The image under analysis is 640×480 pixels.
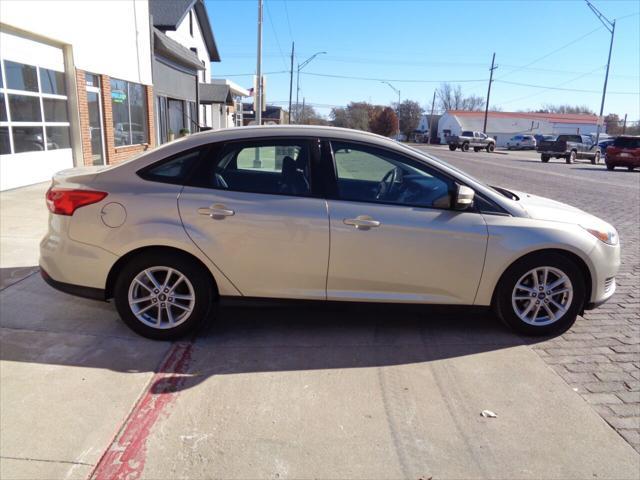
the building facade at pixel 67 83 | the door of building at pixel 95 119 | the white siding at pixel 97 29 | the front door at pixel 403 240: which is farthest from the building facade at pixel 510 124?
the front door at pixel 403 240

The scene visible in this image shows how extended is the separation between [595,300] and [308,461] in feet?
9.49

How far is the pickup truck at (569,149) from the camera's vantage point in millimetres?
36000

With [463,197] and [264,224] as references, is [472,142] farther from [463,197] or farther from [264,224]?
[264,224]

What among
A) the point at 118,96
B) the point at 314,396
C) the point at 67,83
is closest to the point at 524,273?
the point at 314,396

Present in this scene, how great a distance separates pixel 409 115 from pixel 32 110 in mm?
103139

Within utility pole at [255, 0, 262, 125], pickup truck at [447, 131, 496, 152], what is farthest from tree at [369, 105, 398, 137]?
utility pole at [255, 0, 262, 125]

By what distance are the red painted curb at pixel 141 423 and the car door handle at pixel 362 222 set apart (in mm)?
1583

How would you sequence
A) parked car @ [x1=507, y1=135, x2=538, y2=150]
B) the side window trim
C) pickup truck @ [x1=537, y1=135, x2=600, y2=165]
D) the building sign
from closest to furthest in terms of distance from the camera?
the side window trim → the building sign → pickup truck @ [x1=537, y1=135, x2=600, y2=165] → parked car @ [x1=507, y1=135, x2=538, y2=150]

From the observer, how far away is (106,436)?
9.10ft

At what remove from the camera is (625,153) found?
28.1 m

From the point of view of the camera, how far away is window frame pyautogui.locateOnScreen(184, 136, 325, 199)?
3869 mm

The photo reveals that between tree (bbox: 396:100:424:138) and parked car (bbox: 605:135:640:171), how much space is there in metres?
77.1

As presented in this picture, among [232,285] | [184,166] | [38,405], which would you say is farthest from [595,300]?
[38,405]

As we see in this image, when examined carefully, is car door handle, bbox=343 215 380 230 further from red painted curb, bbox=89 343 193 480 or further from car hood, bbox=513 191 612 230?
red painted curb, bbox=89 343 193 480
